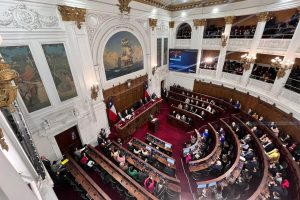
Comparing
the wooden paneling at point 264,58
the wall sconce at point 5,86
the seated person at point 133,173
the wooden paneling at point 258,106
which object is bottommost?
the seated person at point 133,173

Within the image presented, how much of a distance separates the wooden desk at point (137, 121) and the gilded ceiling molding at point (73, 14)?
5.82m

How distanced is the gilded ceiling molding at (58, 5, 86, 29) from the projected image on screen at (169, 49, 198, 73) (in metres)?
8.90

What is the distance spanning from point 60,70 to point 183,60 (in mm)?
10277

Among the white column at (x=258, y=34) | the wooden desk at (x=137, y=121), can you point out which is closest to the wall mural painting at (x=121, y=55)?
the wooden desk at (x=137, y=121)

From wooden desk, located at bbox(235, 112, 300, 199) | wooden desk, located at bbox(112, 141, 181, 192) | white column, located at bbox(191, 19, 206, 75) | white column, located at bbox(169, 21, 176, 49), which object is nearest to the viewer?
wooden desk, located at bbox(235, 112, 300, 199)

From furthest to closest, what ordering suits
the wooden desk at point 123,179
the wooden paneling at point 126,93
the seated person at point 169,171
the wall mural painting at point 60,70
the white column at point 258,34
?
the wooden paneling at point 126,93 < the white column at point 258,34 < the seated person at point 169,171 < the wall mural painting at point 60,70 < the wooden desk at point 123,179

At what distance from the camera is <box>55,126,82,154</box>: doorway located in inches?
301

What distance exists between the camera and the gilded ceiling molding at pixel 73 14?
6.47 metres

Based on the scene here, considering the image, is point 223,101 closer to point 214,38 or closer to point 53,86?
point 214,38

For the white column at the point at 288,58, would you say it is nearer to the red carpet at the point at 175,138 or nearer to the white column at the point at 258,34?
the white column at the point at 258,34

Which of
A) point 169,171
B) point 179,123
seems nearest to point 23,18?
point 169,171

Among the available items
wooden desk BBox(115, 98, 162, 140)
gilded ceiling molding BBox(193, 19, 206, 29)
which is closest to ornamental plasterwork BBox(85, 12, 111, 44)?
wooden desk BBox(115, 98, 162, 140)

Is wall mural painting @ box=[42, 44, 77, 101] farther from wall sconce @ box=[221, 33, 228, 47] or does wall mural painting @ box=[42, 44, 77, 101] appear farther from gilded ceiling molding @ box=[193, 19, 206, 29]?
wall sconce @ box=[221, 33, 228, 47]

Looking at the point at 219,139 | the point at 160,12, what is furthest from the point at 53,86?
the point at 160,12
